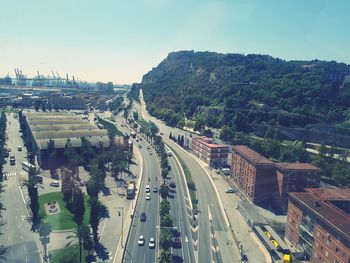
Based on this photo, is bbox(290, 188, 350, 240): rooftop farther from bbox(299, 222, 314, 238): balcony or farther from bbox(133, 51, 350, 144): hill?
bbox(133, 51, 350, 144): hill

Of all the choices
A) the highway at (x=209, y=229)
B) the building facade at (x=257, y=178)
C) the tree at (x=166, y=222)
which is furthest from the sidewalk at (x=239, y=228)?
the tree at (x=166, y=222)

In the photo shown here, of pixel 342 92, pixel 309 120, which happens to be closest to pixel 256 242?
pixel 309 120

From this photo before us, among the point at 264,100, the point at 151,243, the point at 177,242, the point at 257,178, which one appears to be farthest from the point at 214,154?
the point at 264,100

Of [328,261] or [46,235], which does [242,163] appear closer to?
[328,261]

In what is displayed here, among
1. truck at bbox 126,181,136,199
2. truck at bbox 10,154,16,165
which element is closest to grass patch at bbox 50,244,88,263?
truck at bbox 126,181,136,199

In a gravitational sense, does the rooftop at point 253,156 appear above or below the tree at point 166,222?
above

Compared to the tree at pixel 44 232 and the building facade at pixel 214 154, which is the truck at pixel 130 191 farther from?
the building facade at pixel 214 154
